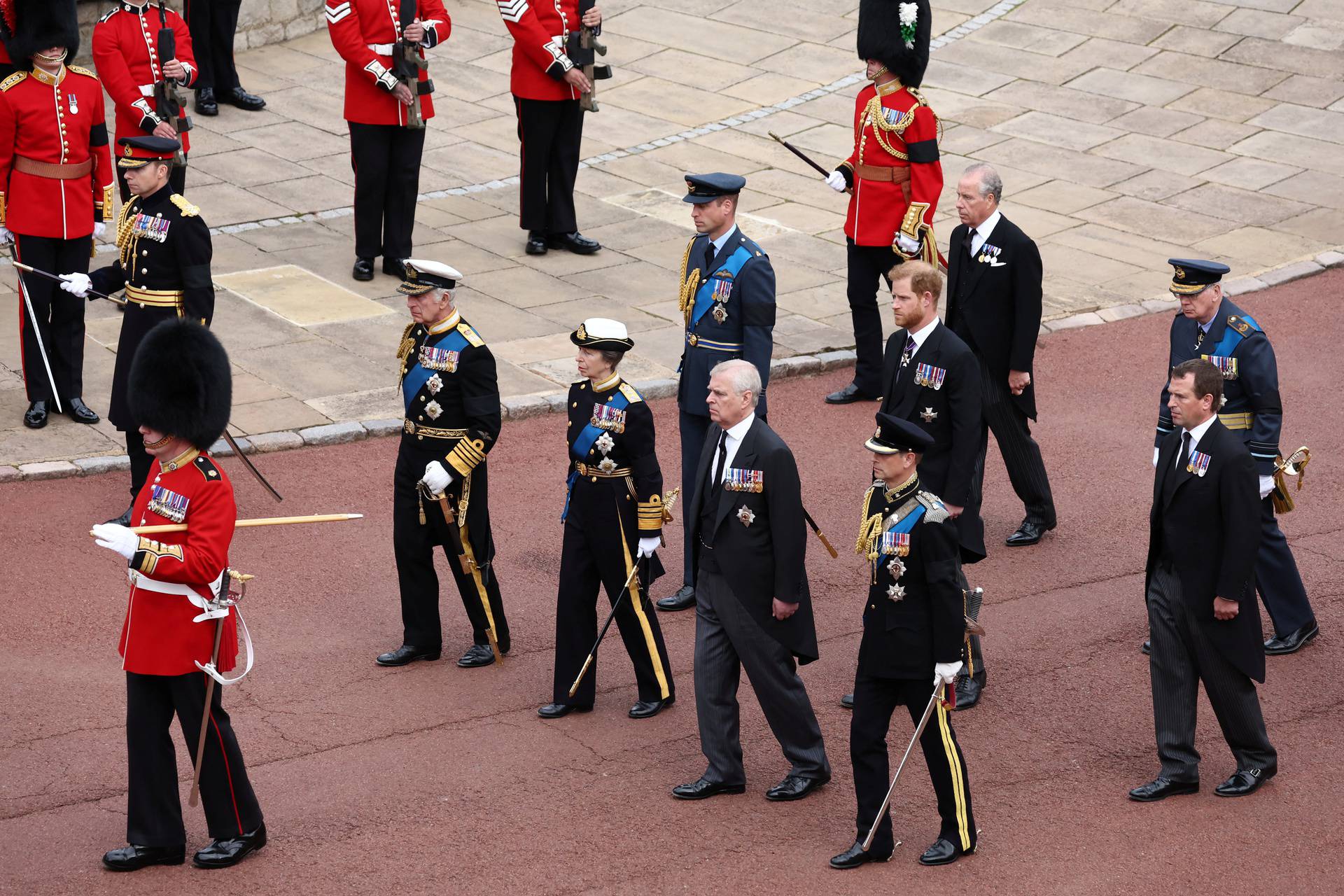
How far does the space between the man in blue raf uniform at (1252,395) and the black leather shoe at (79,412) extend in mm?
5911

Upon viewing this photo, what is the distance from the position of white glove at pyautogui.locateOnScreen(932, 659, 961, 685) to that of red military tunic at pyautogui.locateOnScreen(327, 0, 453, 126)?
754 centimetres

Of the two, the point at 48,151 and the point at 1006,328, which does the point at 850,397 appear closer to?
the point at 1006,328

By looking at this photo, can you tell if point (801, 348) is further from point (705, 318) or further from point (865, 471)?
point (705, 318)

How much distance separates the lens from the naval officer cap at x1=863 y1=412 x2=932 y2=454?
19.4 feet

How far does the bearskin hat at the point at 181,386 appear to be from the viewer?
5836 millimetres

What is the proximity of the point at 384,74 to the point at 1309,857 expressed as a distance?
8305 millimetres

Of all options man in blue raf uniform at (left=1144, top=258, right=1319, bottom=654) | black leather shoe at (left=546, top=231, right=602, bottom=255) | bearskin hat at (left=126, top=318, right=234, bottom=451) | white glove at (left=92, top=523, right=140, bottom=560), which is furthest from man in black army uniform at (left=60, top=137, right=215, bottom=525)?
black leather shoe at (left=546, top=231, right=602, bottom=255)

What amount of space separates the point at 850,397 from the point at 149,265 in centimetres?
435

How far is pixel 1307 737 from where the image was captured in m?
6.95

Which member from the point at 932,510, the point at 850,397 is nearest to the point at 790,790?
the point at 932,510

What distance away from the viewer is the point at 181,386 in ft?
19.3

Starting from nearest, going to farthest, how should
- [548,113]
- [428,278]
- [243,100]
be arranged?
[428,278], [548,113], [243,100]

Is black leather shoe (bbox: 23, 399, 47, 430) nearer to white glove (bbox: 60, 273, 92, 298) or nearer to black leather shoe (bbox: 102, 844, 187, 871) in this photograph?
white glove (bbox: 60, 273, 92, 298)

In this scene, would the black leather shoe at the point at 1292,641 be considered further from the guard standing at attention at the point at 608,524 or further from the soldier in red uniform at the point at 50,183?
the soldier in red uniform at the point at 50,183
